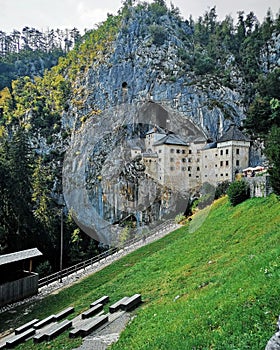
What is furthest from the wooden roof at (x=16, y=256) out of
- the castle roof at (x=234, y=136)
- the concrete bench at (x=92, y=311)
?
the castle roof at (x=234, y=136)

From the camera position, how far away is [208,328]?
6.44 metres

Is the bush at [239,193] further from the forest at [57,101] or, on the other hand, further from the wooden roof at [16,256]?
the wooden roof at [16,256]

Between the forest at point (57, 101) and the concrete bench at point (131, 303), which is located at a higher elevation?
the forest at point (57, 101)

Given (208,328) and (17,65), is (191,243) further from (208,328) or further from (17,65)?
(17,65)

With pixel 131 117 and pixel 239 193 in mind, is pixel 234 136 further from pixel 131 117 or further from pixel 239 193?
pixel 239 193

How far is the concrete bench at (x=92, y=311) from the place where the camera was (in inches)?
460

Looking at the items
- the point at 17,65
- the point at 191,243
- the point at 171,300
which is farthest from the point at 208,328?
the point at 17,65

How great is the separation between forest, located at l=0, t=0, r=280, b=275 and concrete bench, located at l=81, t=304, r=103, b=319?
10265mm

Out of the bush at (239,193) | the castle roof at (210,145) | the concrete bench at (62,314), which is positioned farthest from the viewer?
the castle roof at (210,145)

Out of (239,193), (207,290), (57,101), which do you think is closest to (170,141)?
(239,193)

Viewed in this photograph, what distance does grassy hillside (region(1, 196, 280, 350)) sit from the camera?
6023 mm

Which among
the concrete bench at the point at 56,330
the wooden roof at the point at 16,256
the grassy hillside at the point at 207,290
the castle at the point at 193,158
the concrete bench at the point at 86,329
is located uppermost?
the castle at the point at 193,158

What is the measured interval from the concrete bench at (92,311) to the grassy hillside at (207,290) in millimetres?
1438

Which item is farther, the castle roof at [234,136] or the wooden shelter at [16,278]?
the castle roof at [234,136]
